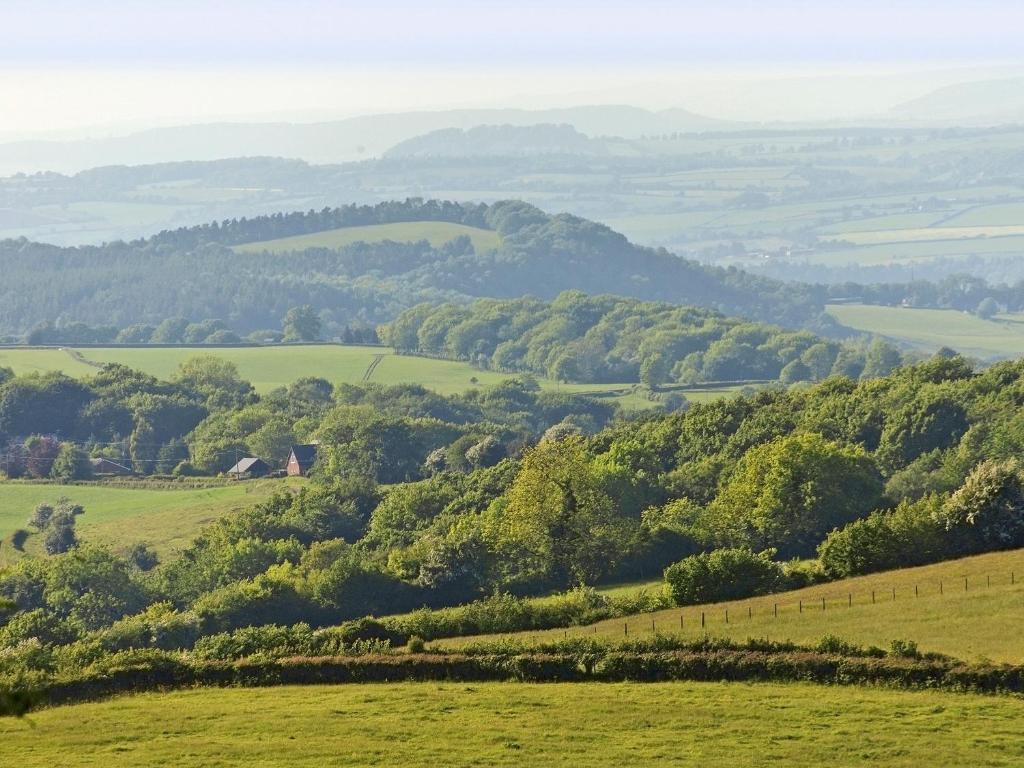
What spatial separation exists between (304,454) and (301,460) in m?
1.18

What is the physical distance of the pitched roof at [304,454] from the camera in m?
121

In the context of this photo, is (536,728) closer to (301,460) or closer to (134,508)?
(134,508)

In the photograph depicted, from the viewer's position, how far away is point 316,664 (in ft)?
132

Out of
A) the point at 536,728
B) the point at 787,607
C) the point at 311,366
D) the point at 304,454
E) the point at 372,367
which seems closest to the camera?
the point at 536,728

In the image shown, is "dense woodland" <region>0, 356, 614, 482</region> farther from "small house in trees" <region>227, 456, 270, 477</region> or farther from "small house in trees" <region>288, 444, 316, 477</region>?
"small house in trees" <region>227, 456, 270, 477</region>

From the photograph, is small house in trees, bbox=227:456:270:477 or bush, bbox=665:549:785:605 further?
small house in trees, bbox=227:456:270:477

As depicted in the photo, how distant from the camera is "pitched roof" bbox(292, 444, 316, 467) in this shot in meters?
121

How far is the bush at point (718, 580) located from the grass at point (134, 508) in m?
40.8

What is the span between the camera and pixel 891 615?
145ft

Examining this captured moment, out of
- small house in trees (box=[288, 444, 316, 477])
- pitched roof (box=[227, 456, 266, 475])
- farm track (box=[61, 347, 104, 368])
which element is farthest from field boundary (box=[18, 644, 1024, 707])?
farm track (box=[61, 347, 104, 368])

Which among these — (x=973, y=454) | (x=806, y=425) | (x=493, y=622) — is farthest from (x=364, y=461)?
(x=493, y=622)

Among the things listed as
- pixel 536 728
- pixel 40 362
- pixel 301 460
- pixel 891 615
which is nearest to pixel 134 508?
pixel 301 460

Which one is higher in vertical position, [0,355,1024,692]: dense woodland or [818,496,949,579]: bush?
[818,496,949,579]: bush

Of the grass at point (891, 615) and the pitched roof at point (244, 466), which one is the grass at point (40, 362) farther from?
the grass at point (891, 615)
